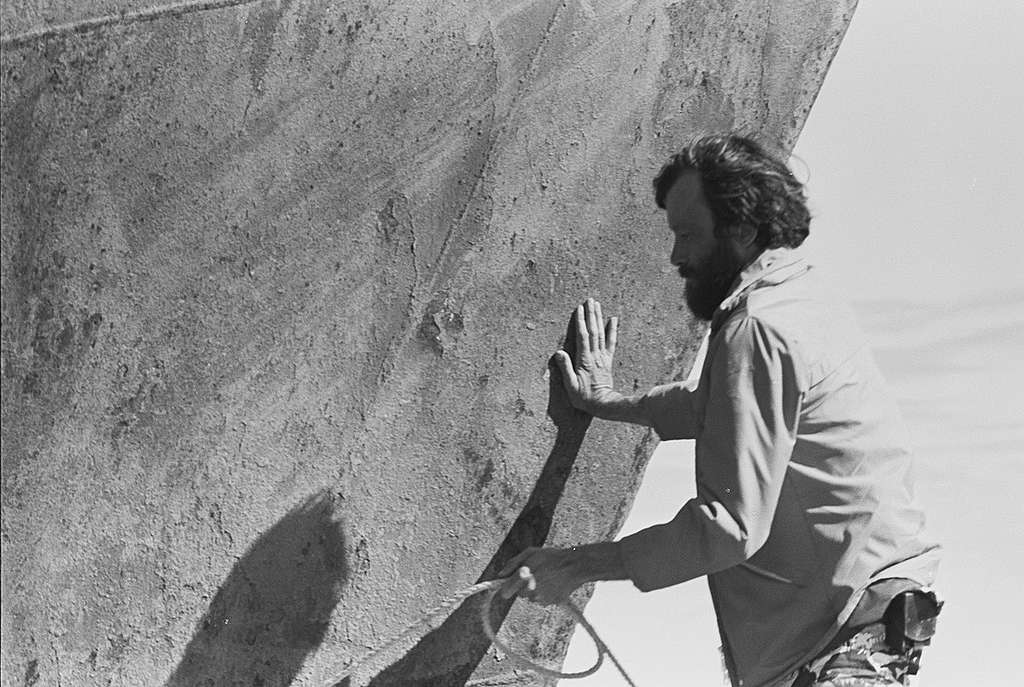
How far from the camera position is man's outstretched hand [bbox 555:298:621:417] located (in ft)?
8.49

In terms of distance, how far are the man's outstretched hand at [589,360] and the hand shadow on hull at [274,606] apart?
548mm

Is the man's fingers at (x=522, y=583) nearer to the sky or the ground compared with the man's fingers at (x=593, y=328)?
nearer to the ground

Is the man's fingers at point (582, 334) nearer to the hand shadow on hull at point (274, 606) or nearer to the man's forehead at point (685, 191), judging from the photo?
the man's forehead at point (685, 191)

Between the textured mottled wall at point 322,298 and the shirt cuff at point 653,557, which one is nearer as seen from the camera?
the shirt cuff at point 653,557

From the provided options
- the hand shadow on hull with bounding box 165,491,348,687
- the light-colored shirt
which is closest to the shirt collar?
the light-colored shirt

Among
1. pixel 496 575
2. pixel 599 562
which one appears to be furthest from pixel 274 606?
pixel 599 562

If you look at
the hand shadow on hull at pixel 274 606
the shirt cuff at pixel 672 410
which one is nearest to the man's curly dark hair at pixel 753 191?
the shirt cuff at pixel 672 410

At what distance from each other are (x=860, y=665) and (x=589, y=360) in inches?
33.7

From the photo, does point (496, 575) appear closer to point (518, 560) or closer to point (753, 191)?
point (518, 560)

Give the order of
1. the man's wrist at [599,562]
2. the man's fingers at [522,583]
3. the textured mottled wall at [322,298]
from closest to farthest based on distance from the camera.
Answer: the man's wrist at [599,562]
the man's fingers at [522,583]
the textured mottled wall at [322,298]

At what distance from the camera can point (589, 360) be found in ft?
8.54

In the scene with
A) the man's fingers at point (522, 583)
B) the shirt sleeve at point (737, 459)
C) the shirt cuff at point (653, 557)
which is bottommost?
the man's fingers at point (522, 583)

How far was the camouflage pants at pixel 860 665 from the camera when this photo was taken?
1.99 metres

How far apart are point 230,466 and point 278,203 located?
486mm
